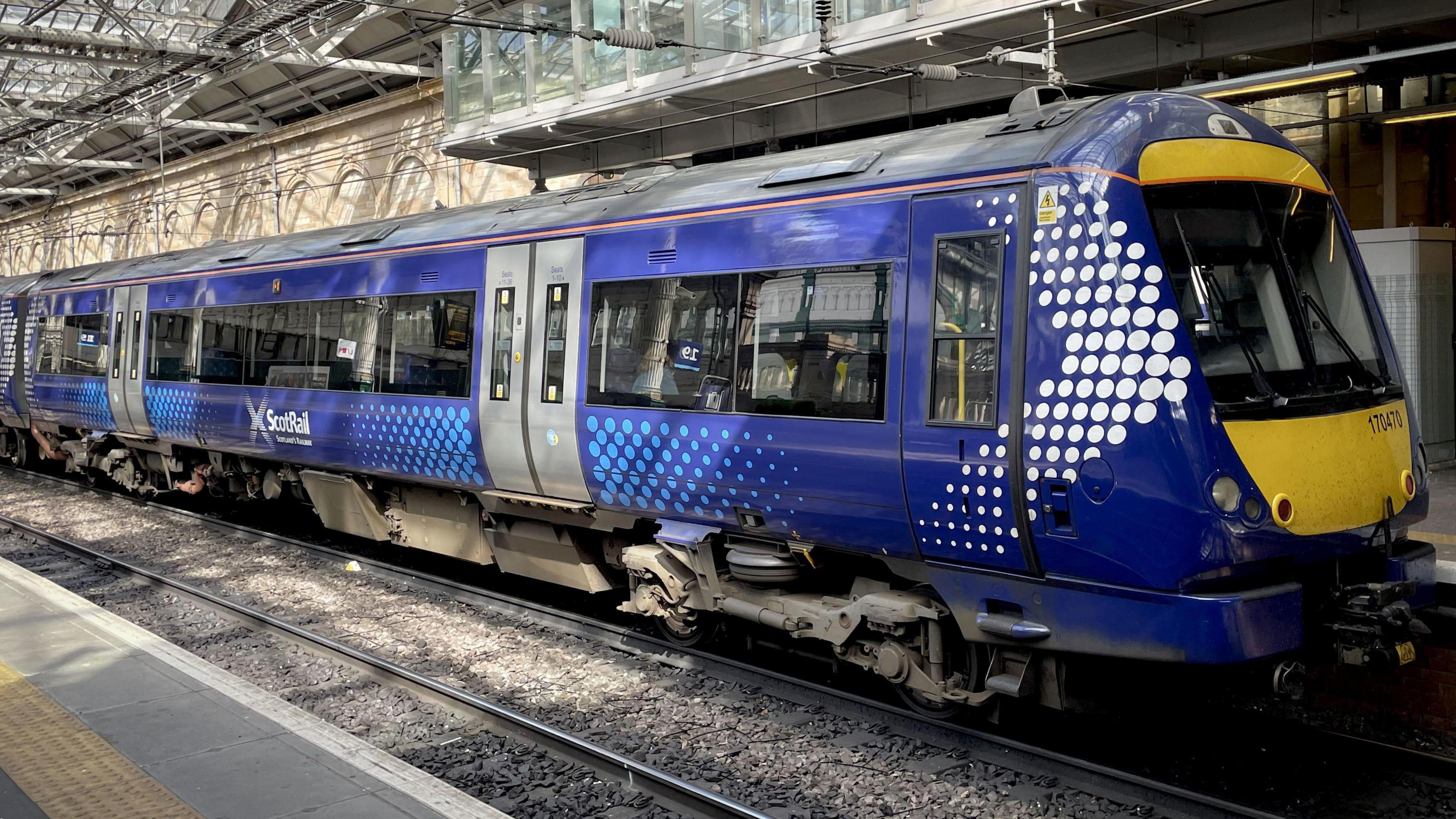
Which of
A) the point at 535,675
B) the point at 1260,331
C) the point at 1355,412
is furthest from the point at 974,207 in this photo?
the point at 535,675

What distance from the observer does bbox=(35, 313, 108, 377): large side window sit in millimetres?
16578

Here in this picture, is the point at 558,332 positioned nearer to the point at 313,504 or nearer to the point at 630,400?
the point at 630,400

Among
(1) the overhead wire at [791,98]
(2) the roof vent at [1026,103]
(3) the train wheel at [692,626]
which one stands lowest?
(3) the train wheel at [692,626]

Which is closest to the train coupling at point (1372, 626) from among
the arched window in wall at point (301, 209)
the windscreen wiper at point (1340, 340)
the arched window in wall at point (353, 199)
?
the windscreen wiper at point (1340, 340)

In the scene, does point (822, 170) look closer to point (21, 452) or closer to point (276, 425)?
point (276, 425)

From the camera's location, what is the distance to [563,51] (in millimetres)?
17891

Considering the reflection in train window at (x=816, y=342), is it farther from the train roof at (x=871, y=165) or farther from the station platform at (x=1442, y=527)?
the station platform at (x=1442, y=527)

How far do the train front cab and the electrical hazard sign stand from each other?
0.07ft

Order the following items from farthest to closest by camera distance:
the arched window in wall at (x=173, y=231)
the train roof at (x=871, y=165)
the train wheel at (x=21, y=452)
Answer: the arched window in wall at (x=173, y=231) → the train wheel at (x=21, y=452) → the train roof at (x=871, y=165)

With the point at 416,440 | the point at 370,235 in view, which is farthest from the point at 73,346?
the point at 416,440

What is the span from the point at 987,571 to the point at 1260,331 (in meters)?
1.76

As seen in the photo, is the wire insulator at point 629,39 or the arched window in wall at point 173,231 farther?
the arched window in wall at point 173,231

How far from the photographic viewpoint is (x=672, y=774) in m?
6.20

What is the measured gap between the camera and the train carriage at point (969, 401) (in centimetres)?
540
